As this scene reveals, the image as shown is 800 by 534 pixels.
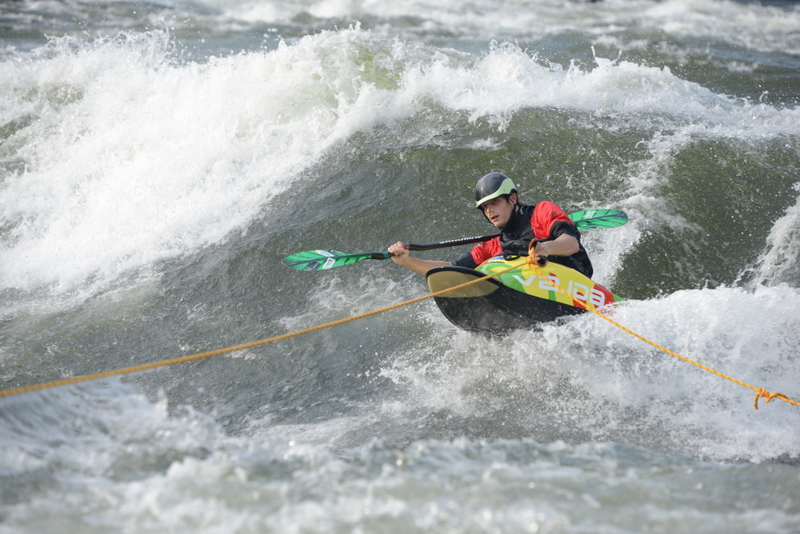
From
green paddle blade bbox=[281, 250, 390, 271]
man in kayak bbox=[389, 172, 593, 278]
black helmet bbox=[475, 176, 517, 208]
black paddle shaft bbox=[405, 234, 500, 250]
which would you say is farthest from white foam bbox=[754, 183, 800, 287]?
green paddle blade bbox=[281, 250, 390, 271]

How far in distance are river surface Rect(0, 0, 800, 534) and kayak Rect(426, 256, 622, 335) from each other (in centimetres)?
14

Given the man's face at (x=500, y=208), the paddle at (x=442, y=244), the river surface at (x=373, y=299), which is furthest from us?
the paddle at (x=442, y=244)

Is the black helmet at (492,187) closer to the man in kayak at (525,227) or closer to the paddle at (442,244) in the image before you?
the man in kayak at (525,227)

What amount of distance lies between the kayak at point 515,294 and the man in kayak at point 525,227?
138 millimetres

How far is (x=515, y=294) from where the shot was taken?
444 centimetres

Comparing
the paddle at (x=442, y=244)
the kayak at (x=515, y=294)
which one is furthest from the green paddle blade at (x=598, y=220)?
the kayak at (x=515, y=294)

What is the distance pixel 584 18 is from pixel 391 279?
15019 mm

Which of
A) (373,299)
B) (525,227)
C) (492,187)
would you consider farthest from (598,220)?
(373,299)

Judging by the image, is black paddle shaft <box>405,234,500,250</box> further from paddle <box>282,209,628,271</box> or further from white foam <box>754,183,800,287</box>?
white foam <box>754,183,800,287</box>

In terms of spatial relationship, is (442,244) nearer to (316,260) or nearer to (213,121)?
(316,260)

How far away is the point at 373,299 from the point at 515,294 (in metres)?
1.61

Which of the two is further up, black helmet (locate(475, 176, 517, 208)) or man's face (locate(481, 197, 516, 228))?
black helmet (locate(475, 176, 517, 208))

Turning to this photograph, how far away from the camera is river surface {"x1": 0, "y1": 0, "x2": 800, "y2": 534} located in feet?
8.61

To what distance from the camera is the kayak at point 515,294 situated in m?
4.43
